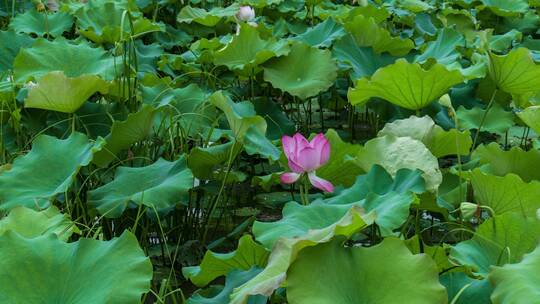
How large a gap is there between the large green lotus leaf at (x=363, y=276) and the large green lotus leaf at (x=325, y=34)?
1462 mm

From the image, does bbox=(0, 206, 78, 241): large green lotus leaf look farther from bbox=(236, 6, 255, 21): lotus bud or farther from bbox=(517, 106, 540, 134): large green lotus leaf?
bbox=(236, 6, 255, 21): lotus bud

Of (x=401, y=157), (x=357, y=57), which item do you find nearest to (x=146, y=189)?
(x=401, y=157)

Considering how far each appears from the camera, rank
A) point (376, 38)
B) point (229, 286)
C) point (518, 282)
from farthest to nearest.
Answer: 1. point (376, 38)
2. point (229, 286)
3. point (518, 282)

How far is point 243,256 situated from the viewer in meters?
1.32

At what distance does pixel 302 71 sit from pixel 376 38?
36 centimetres

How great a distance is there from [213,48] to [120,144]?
2.72 ft

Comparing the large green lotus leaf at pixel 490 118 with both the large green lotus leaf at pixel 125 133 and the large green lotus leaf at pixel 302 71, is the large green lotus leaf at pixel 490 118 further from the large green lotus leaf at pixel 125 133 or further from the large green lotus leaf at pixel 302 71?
the large green lotus leaf at pixel 125 133

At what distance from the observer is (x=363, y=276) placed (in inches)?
42.5

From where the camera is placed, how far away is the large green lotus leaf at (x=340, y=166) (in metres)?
1.63

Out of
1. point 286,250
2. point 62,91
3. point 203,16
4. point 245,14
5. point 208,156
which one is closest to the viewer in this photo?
point 286,250

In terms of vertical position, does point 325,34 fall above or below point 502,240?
below

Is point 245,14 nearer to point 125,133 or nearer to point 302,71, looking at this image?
point 302,71

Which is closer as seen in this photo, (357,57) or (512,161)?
(512,161)

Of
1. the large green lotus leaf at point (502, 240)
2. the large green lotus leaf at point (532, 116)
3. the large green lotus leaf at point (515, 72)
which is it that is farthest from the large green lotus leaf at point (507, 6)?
the large green lotus leaf at point (502, 240)
